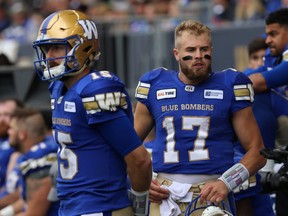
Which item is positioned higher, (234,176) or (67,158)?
(67,158)

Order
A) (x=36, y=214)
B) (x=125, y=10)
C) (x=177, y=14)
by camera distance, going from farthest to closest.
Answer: (x=125, y=10), (x=177, y=14), (x=36, y=214)

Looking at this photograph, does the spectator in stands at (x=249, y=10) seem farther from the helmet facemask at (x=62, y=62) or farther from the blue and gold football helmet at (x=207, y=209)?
the helmet facemask at (x=62, y=62)

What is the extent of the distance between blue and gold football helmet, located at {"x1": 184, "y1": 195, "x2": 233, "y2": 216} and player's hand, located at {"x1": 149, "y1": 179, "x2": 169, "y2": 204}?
22 cm

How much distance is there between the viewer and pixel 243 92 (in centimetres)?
622

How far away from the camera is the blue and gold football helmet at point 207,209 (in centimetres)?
583

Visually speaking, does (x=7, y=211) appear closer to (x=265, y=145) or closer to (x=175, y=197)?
(x=265, y=145)

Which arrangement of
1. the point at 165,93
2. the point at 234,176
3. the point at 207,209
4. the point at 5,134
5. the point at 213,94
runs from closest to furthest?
the point at 207,209 → the point at 234,176 → the point at 213,94 → the point at 165,93 → the point at 5,134

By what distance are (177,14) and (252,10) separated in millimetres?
1560

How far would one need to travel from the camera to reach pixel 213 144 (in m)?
6.21

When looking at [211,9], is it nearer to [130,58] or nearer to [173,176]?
[130,58]

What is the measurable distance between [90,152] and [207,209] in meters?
0.83

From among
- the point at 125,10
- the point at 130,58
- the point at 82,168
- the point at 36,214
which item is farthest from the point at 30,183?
the point at 125,10

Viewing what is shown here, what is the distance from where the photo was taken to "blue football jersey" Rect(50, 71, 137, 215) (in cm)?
550

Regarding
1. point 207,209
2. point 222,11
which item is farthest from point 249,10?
point 207,209
